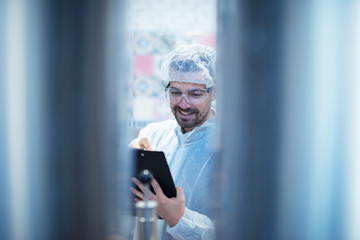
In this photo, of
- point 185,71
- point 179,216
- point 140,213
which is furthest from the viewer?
point 185,71

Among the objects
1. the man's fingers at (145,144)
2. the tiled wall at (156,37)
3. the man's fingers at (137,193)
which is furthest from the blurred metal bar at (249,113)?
the tiled wall at (156,37)

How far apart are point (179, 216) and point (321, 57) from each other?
2.45ft

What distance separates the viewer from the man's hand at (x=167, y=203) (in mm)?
1056

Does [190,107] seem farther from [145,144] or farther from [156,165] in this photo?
[156,165]

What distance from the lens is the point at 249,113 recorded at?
2.40 feet

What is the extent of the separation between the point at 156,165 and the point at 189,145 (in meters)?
0.36

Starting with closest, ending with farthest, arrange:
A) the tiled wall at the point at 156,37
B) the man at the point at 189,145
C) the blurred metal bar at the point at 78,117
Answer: the blurred metal bar at the point at 78,117 < the man at the point at 189,145 < the tiled wall at the point at 156,37

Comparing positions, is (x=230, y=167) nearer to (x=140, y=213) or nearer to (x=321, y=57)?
(x=140, y=213)

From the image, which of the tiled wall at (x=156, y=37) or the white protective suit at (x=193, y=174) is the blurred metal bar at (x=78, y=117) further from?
the tiled wall at (x=156, y=37)

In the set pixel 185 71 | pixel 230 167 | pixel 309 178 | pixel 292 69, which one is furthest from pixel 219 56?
pixel 185 71

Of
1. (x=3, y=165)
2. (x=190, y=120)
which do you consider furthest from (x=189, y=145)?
(x=3, y=165)

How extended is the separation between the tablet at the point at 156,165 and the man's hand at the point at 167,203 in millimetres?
26

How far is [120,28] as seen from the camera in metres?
0.70

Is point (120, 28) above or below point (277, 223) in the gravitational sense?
above
